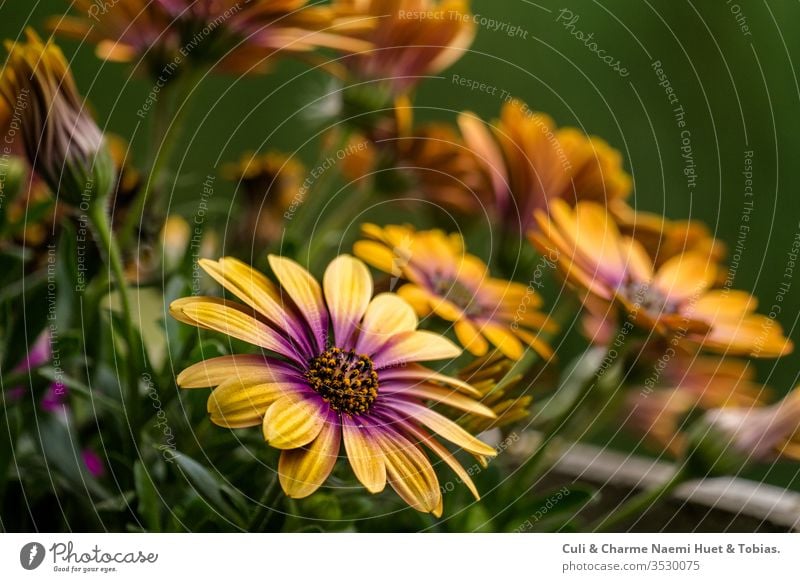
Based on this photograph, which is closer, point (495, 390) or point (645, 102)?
point (495, 390)

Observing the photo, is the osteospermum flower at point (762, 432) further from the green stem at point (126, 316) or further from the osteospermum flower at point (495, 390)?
the green stem at point (126, 316)

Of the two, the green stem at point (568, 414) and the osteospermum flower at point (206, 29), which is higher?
the osteospermum flower at point (206, 29)

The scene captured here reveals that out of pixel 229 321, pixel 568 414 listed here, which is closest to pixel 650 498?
pixel 568 414

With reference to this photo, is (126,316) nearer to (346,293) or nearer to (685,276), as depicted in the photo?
(346,293)

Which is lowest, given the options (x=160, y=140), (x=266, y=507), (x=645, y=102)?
(x=266, y=507)

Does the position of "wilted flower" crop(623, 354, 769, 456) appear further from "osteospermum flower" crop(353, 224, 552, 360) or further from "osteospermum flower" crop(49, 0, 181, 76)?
"osteospermum flower" crop(49, 0, 181, 76)

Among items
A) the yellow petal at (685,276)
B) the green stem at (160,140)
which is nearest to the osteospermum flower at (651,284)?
the yellow petal at (685,276)
